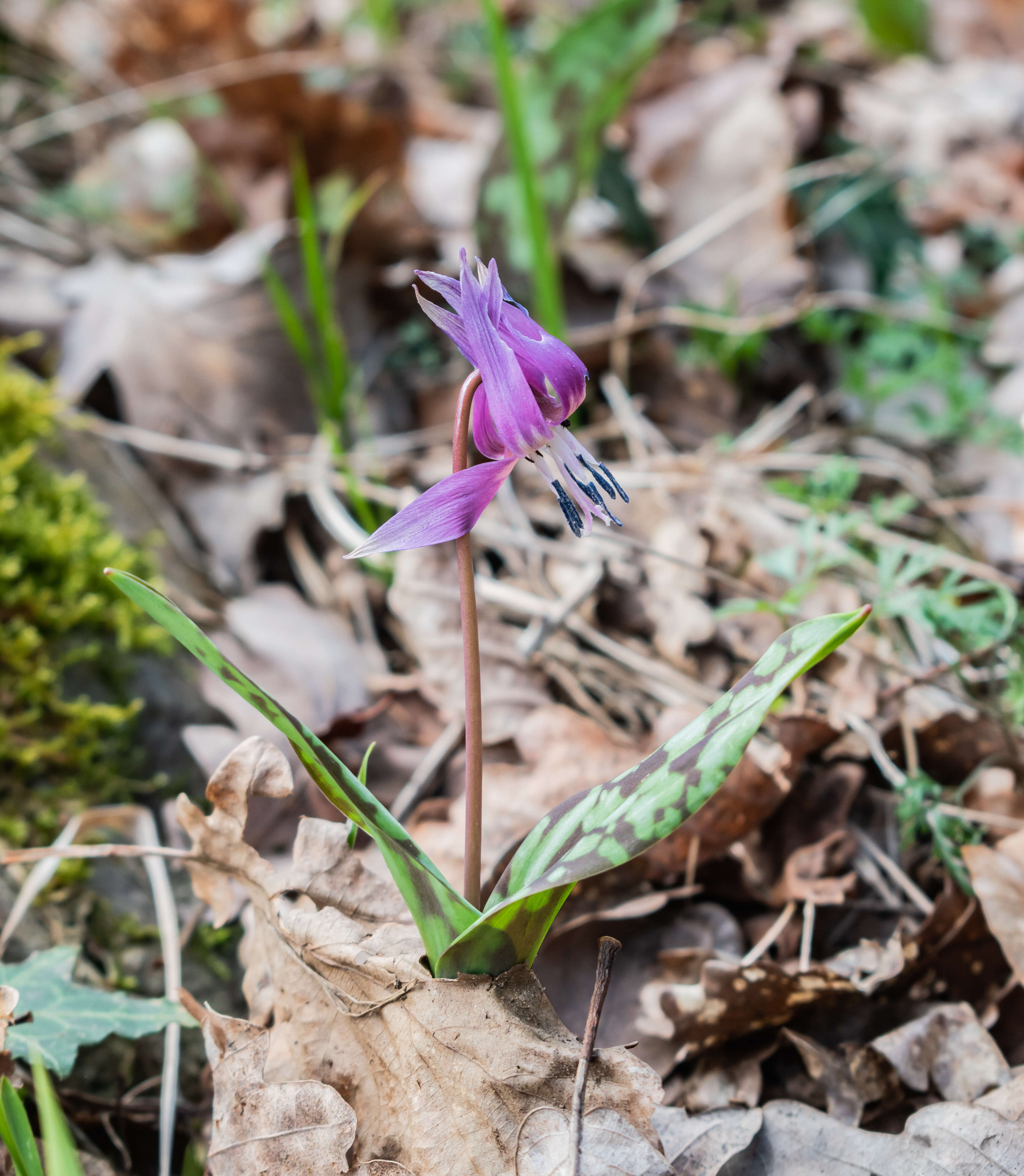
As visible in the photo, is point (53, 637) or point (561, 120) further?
point (561, 120)

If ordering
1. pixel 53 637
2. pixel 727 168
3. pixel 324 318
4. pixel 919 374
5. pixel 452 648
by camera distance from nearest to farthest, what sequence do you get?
pixel 53 637 → pixel 452 648 → pixel 324 318 → pixel 919 374 → pixel 727 168

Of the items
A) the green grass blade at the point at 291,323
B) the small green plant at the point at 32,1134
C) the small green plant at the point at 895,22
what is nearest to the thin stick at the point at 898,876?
the small green plant at the point at 32,1134

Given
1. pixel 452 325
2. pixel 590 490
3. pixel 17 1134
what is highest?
pixel 452 325

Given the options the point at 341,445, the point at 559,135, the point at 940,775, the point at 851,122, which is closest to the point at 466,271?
the point at 940,775

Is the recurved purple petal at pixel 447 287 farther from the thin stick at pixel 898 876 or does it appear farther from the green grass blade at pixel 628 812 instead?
the thin stick at pixel 898 876

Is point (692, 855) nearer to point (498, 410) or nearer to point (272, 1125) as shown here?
point (272, 1125)

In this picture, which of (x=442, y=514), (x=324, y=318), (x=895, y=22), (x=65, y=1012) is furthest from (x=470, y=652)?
(x=895, y=22)
